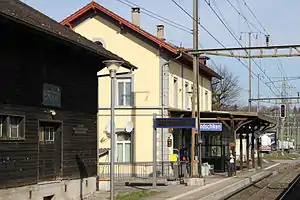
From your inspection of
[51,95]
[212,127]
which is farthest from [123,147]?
[51,95]

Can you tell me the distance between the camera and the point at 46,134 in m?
15.2

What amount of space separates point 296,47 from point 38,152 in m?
12.1

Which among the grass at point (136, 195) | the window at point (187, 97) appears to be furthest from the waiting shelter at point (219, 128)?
the grass at point (136, 195)

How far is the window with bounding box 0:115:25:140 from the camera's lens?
12805 mm

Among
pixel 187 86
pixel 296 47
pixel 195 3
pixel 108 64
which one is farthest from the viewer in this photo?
pixel 187 86

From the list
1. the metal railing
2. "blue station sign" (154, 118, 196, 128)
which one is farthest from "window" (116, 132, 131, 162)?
"blue station sign" (154, 118, 196, 128)

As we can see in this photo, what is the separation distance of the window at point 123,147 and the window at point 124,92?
1.70 meters

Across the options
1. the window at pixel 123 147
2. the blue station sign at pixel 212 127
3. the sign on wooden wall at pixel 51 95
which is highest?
the sign on wooden wall at pixel 51 95

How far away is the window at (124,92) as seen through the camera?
3100cm

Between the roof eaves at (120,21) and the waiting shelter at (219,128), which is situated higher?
the roof eaves at (120,21)

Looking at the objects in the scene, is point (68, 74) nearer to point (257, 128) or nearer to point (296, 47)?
point (296, 47)

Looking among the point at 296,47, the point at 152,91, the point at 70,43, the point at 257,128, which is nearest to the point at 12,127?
the point at 70,43

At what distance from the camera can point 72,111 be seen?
16.4 meters

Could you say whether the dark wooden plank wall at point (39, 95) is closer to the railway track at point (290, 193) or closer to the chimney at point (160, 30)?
the railway track at point (290, 193)
